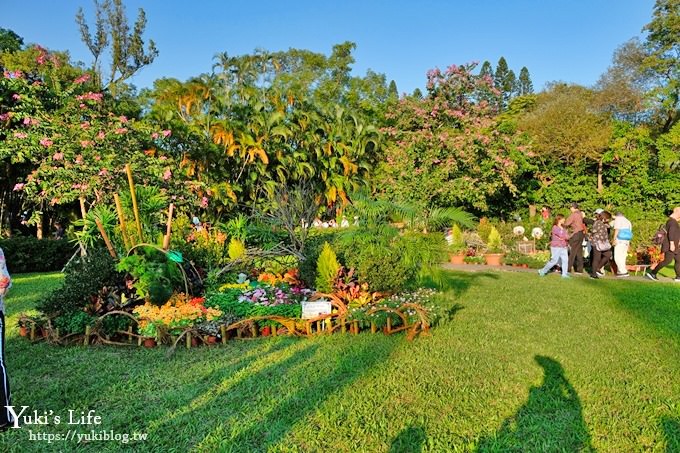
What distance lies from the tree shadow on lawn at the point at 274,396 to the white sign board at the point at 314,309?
54 cm

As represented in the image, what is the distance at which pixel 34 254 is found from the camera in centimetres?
1360

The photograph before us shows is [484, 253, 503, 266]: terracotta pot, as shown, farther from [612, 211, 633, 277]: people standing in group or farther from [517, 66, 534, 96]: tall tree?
[517, 66, 534, 96]: tall tree

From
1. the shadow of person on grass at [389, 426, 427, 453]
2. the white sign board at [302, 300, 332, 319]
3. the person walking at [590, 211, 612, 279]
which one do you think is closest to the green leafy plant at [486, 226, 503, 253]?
the person walking at [590, 211, 612, 279]

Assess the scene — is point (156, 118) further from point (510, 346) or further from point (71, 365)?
point (510, 346)

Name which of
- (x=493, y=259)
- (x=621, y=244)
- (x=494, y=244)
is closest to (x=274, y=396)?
(x=621, y=244)

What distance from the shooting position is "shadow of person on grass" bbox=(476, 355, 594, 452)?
2.88 meters

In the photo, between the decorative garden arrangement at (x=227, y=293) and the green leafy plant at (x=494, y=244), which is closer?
the decorative garden arrangement at (x=227, y=293)

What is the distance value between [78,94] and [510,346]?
13.4 meters

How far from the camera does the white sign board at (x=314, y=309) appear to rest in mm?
5504

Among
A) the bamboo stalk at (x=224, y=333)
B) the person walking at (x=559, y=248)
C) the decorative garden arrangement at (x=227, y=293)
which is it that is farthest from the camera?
the person walking at (x=559, y=248)

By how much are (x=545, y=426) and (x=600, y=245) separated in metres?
8.69

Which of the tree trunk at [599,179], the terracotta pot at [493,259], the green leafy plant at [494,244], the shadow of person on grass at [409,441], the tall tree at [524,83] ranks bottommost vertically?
the shadow of person on grass at [409,441]

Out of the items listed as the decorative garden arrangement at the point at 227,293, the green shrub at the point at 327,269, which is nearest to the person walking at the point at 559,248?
the decorative garden arrangement at the point at 227,293

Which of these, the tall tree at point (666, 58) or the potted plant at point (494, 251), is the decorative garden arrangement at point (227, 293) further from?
the tall tree at point (666, 58)
